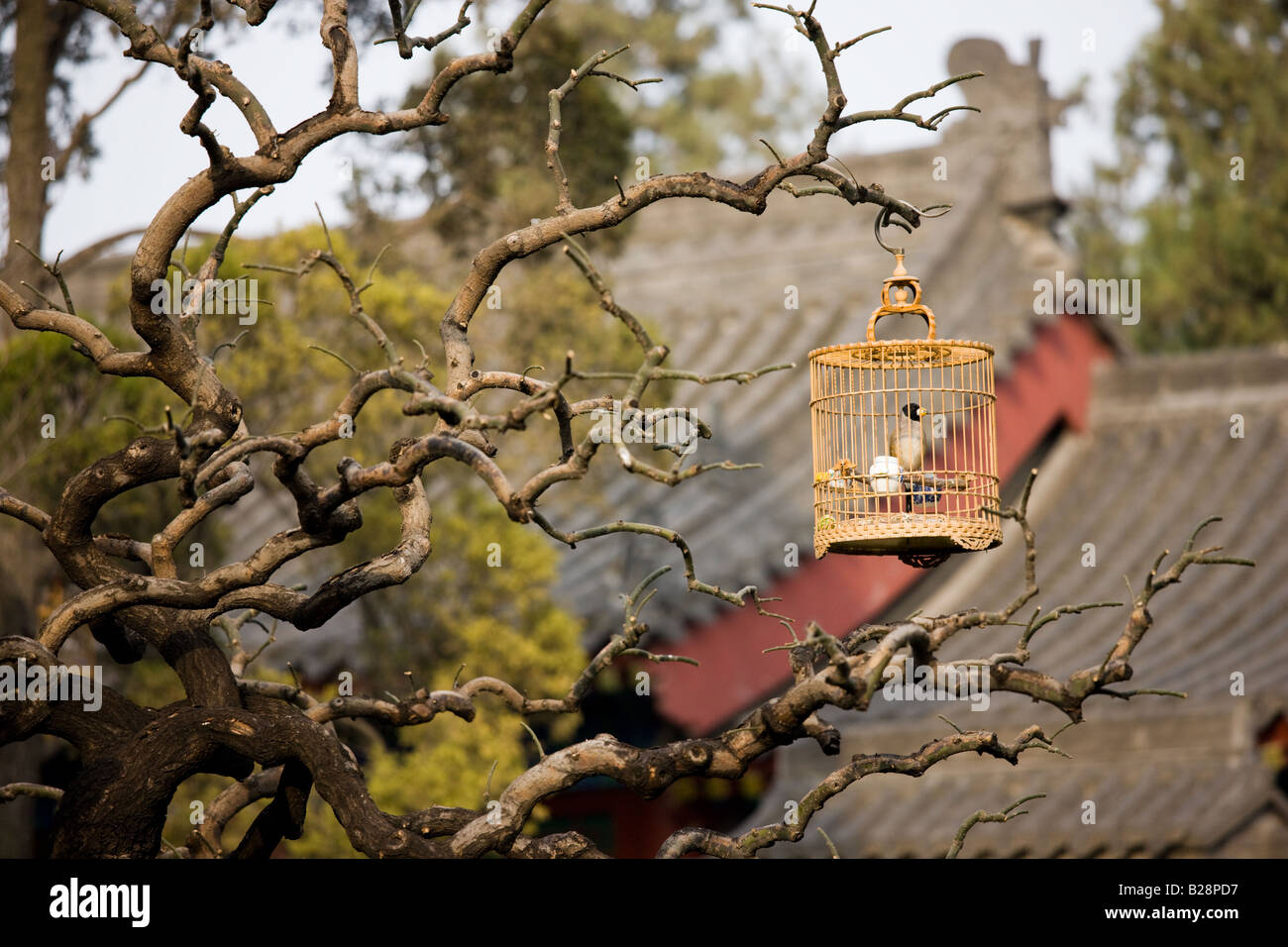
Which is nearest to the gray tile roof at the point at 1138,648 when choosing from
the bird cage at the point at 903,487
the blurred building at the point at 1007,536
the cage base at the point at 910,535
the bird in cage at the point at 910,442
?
the blurred building at the point at 1007,536

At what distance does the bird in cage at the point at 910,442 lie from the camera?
5.04 meters

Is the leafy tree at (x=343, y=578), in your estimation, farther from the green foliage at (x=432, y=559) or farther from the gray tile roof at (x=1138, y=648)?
the gray tile roof at (x=1138, y=648)

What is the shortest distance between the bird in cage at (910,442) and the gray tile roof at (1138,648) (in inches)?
154

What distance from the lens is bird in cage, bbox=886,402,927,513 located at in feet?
16.5

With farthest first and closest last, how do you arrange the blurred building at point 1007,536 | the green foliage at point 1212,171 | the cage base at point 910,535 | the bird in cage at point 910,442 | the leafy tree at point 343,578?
the green foliage at point 1212,171
the blurred building at point 1007,536
the bird in cage at point 910,442
the cage base at point 910,535
the leafy tree at point 343,578

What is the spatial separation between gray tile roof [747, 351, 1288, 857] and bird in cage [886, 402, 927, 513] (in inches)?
154

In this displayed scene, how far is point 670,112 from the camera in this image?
24.1 m

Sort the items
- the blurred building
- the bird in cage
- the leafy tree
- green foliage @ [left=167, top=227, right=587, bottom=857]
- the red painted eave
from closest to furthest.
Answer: the leafy tree < the bird in cage < green foliage @ [left=167, top=227, right=587, bottom=857] < the blurred building < the red painted eave

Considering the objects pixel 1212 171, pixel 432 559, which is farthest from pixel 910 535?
pixel 1212 171

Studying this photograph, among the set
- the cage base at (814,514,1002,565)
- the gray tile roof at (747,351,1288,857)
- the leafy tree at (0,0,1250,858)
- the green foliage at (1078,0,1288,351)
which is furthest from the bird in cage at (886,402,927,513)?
the green foliage at (1078,0,1288,351)

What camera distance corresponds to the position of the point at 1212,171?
60.0ft

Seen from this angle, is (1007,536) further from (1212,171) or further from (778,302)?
(1212,171)

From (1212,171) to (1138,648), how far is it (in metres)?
9.58

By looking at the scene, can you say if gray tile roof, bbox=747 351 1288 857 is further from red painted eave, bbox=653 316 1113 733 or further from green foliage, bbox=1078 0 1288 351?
green foliage, bbox=1078 0 1288 351
